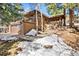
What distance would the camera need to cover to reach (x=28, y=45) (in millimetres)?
1734

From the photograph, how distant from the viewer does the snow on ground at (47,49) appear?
5.63 ft

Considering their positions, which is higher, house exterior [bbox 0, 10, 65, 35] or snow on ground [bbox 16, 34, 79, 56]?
house exterior [bbox 0, 10, 65, 35]

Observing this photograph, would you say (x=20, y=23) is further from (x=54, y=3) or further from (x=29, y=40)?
(x=54, y=3)

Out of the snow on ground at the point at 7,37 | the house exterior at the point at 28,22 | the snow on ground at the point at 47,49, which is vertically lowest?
the snow on ground at the point at 47,49

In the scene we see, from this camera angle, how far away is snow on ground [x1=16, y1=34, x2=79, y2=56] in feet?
5.63

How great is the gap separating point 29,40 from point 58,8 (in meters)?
0.50

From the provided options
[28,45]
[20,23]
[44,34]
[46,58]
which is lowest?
[46,58]

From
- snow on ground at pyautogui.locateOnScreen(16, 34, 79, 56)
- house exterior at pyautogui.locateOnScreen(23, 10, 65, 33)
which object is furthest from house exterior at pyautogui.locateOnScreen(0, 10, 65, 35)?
snow on ground at pyautogui.locateOnScreen(16, 34, 79, 56)

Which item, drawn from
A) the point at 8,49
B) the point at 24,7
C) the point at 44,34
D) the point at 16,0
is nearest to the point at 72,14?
the point at 44,34

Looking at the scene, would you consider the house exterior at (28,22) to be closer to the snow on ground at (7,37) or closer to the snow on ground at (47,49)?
the snow on ground at (7,37)

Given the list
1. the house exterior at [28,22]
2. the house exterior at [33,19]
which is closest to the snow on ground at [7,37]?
the house exterior at [28,22]

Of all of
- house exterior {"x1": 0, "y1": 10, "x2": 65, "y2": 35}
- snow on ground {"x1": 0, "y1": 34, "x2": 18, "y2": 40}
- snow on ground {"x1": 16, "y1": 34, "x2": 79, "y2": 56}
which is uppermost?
house exterior {"x1": 0, "y1": 10, "x2": 65, "y2": 35}

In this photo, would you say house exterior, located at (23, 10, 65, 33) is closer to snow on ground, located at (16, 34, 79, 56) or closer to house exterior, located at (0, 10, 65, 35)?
house exterior, located at (0, 10, 65, 35)

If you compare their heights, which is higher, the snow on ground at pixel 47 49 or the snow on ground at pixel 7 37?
the snow on ground at pixel 7 37
